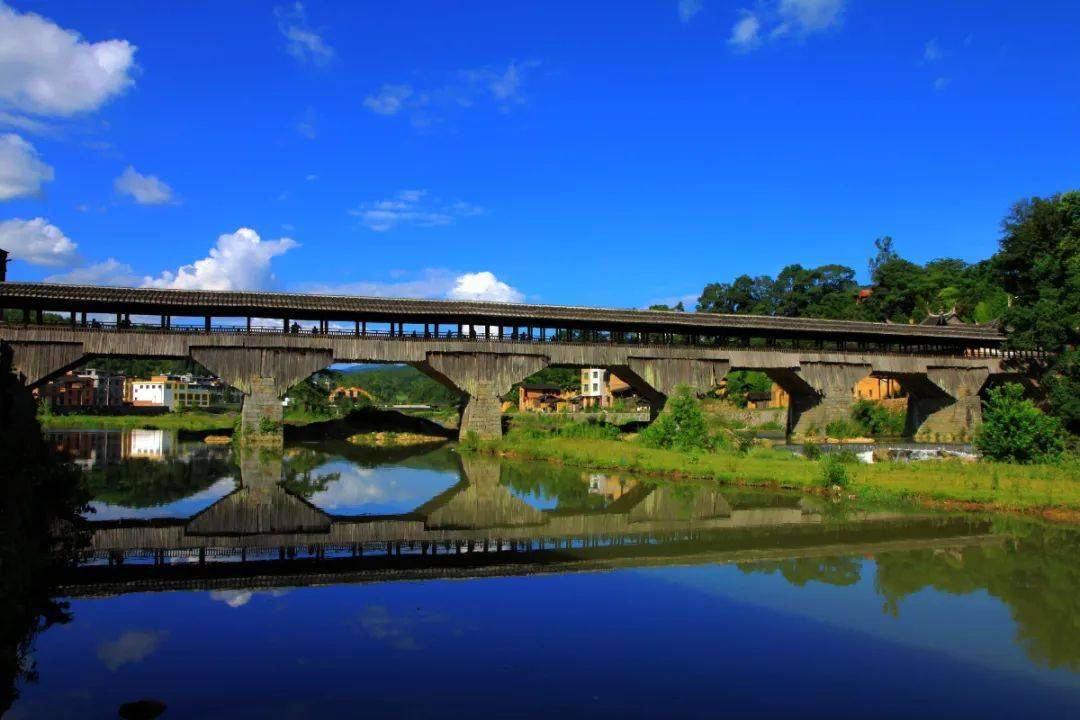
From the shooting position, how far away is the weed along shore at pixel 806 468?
60.6 ft

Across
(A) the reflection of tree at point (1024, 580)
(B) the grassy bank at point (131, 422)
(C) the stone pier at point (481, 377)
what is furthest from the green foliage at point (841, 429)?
(B) the grassy bank at point (131, 422)

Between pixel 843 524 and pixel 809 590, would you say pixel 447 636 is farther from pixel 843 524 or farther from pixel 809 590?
pixel 843 524

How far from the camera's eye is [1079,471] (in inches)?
801

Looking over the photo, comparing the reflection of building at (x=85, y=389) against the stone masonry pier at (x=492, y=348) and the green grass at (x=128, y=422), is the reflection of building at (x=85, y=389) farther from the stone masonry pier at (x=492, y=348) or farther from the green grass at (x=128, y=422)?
the stone masonry pier at (x=492, y=348)

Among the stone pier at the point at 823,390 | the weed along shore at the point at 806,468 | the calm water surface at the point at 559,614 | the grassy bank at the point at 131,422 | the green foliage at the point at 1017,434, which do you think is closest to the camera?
the calm water surface at the point at 559,614

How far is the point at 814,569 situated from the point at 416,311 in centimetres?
2555

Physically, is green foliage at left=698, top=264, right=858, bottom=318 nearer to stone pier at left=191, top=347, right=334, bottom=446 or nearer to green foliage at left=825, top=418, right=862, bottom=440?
green foliage at left=825, top=418, right=862, bottom=440

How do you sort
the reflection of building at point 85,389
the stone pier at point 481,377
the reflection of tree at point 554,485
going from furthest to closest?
the reflection of building at point 85,389, the stone pier at point 481,377, the reflection of tree at point 554,485

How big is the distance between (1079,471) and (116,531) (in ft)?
74.6

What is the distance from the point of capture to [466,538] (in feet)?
49.4

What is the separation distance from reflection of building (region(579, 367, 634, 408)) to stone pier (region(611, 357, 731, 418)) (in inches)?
1575

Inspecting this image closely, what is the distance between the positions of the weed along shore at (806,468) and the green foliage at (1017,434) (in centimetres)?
58

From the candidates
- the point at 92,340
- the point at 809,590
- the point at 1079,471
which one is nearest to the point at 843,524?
the point at 809,590

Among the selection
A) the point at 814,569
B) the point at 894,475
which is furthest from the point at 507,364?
the point at 814,569
